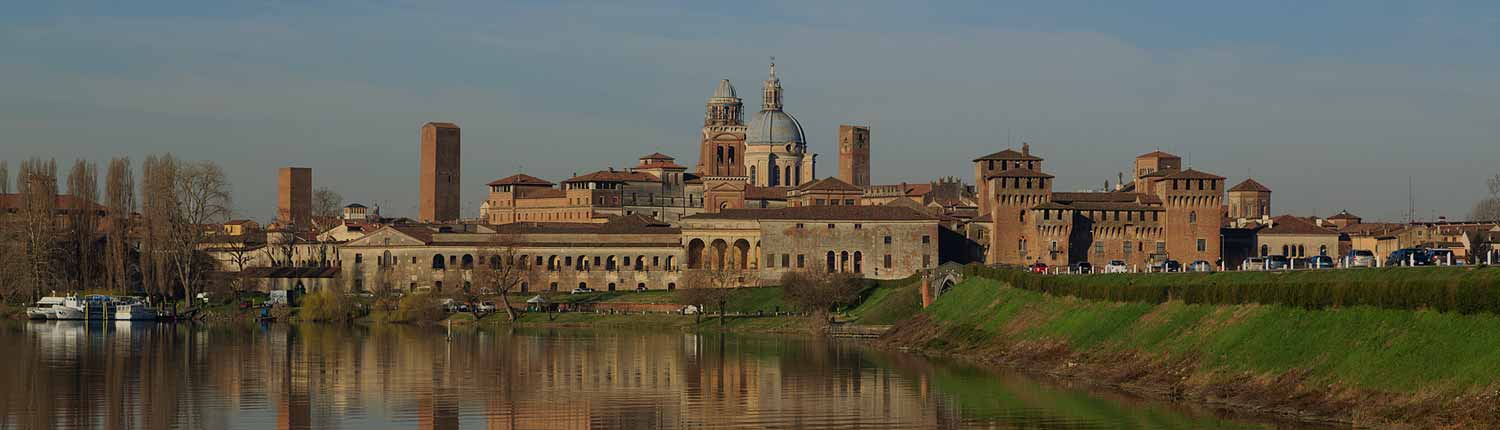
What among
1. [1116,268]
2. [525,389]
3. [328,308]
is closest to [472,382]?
[525,389]

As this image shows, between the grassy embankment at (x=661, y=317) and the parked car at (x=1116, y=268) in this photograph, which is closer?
the parked car at (x=1116, y=268)

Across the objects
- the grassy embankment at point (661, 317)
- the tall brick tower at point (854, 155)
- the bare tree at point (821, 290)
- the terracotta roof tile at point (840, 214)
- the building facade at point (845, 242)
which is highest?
the tall brick tower at point (854, 155)

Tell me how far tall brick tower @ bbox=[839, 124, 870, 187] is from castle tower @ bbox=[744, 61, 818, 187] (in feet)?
9.75

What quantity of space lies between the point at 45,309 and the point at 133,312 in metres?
4.64

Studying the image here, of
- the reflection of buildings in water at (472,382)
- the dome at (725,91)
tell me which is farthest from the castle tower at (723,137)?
the reflection of buildings in water at (472,382)

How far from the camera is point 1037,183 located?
107688 mm

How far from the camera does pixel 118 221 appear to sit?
3816 inches

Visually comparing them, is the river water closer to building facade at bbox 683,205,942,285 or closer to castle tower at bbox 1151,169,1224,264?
building facade at bbox 683,205,942,285

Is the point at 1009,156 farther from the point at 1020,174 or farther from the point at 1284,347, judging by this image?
the point at 1284,347

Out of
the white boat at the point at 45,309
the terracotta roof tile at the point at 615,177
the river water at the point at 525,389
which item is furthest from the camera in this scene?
the terracotta roof tile at the point at 615,177

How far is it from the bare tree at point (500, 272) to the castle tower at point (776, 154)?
197 ft

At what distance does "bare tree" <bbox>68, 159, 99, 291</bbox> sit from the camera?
97250 millimetres

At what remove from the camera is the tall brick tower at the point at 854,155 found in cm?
16562

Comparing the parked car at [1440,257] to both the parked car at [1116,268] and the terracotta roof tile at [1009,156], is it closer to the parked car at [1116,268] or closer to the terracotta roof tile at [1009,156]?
the parked car at [1116,268]
